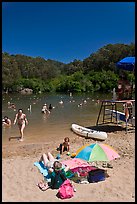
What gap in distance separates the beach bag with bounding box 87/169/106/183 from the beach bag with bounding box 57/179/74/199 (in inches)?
31.8

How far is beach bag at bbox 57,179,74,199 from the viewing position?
232 inches

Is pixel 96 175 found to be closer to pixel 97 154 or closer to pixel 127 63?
pixel 97 154

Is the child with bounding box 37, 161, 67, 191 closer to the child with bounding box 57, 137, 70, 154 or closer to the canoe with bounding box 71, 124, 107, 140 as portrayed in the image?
the child with bounding box 57, 137, 70, 154

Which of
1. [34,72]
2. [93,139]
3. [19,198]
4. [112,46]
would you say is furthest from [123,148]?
[34,72]

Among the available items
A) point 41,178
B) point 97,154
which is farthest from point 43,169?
point 97,154

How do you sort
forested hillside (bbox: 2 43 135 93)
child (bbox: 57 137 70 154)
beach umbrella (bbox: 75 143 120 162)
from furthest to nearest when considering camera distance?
1. forested hillside (bbox: 2 43 135 93)
2. child (bbox: 57 137 70 154)
3. beach umbrella (bbox: 75 143 120 162)

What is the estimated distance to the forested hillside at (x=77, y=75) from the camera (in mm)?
62594

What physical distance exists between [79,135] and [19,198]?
6774 millimetres

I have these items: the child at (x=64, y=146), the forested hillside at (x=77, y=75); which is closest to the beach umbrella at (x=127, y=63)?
the child at (x=64, y=146)

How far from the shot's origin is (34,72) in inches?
3322

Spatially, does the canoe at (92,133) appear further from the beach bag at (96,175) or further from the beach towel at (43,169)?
the beach bag at (96,175)

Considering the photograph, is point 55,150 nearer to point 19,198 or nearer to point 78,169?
point 78,169

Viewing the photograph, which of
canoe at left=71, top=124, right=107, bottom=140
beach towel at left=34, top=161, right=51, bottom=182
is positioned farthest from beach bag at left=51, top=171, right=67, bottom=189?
canoe at left=71, top=124, right=107, bottom=140

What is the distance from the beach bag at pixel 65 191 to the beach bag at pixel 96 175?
807 mm
